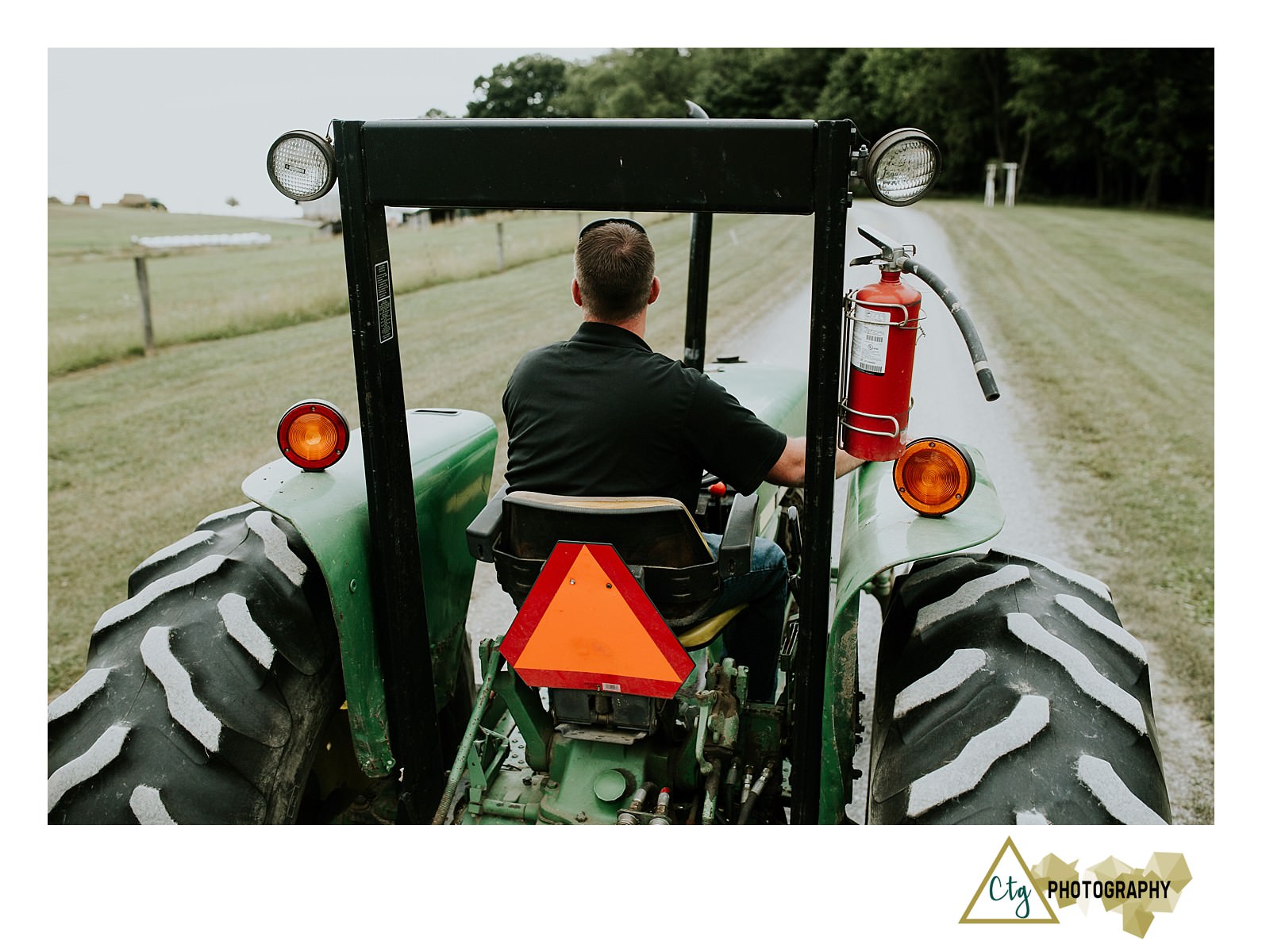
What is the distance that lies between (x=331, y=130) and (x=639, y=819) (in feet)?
5.63

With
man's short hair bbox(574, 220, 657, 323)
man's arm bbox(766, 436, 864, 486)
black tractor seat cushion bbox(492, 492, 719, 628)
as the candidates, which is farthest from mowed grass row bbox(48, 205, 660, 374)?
man's arm bbox(766, 436, 864, 486)

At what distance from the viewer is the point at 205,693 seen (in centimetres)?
218

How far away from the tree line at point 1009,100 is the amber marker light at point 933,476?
17824 mm

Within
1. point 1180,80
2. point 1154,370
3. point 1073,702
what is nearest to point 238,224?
point 1154,370

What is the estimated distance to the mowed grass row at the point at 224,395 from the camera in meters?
5.41

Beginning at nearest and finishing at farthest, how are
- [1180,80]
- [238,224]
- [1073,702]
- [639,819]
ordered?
[1073,702]
[639,819]
[238,224]
[1180,80]

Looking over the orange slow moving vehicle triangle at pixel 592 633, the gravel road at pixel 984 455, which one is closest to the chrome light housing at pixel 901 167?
the gravel road at pixel 984 455

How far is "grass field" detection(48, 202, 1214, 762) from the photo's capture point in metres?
5.35

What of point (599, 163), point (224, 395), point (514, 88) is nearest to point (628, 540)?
point (599, 163)

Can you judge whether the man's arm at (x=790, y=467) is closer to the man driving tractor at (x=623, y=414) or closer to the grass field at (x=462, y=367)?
the man driving tractor at (x=623, y=414)

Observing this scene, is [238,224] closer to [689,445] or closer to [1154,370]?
[1154,370]

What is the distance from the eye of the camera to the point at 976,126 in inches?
1678

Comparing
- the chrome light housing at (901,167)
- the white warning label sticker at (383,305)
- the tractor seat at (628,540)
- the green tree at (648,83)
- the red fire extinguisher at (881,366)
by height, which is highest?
the green tree at (648,83)

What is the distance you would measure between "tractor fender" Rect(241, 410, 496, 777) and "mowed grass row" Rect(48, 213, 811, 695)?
3.08ft
